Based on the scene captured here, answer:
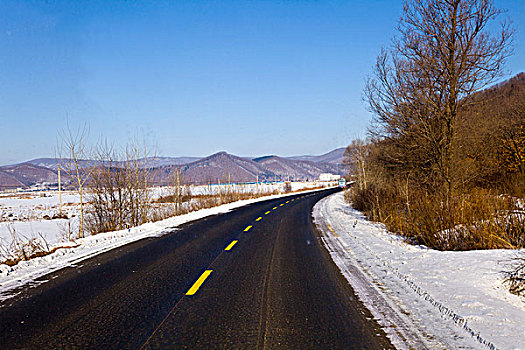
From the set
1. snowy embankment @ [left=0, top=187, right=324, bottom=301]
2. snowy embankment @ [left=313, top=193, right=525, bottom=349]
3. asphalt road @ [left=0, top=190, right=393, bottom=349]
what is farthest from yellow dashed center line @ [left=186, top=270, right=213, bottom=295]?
snowy embankment @ [left=0, top=187, right=324, bottom=301]

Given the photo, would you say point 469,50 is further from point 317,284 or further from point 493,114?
point 317,284

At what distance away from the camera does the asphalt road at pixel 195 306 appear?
395 cm

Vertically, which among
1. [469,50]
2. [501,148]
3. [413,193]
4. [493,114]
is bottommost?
[413,193]

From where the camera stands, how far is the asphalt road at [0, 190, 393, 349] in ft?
13.0

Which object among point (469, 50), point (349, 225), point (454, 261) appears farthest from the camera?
point (349, 225)

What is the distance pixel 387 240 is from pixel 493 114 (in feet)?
27.9

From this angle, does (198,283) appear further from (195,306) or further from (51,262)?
(51,262)

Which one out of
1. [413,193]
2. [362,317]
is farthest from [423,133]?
[362,317]

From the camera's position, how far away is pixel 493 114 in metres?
14.6

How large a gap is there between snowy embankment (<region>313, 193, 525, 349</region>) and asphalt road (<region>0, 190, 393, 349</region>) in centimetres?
35

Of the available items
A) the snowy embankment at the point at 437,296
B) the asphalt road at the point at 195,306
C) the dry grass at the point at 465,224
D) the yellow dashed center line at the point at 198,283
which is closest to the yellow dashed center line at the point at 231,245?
the asphalt road at the point at 195,306

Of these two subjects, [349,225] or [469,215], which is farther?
[349,225]

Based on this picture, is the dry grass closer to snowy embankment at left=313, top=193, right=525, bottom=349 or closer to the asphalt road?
snowy embankment at left=313, top=193, right=525, bottom=349

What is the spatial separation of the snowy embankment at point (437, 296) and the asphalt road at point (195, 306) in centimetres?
35
